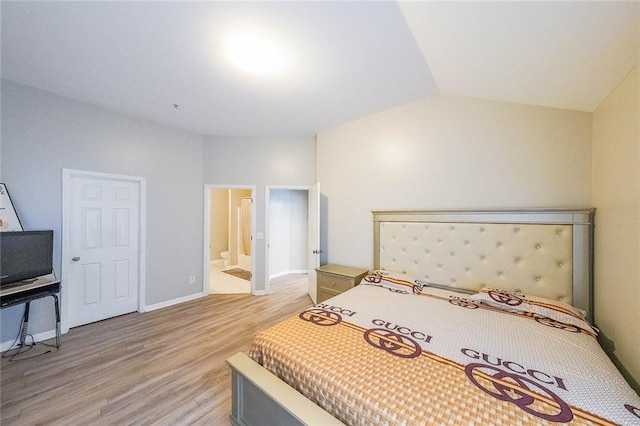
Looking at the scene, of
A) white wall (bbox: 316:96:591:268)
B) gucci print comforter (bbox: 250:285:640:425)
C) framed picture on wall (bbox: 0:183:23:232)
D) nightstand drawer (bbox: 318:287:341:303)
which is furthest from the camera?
nightstand drawer (bbox: 318:287:341:303)

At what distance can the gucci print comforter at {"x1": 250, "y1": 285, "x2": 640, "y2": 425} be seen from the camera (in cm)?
96

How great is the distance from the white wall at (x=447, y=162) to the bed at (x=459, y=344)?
0.24 metres

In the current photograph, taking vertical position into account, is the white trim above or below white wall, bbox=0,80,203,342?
below

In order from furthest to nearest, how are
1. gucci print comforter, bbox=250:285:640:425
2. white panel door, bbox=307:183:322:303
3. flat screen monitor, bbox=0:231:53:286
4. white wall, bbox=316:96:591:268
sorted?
white panel door, bbox=307:183:322:303 → flat screen monitor, bbox=0:231:53:286 → white wall, bbox=316:96:591:268 → gucci print comforter, bbox=250:285:640:425

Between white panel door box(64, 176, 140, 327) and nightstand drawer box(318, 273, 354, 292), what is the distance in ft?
8.75

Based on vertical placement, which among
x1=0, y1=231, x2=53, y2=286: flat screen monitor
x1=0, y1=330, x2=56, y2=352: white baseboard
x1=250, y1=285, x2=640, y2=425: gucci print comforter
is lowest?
x1=0, y1=330, x2=56, y2=352: white baseboard

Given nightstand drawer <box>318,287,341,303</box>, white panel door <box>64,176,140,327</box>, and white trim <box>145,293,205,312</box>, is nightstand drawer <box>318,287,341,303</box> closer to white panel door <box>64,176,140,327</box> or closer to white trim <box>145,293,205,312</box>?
white trim <box>145,293,205,312</box>

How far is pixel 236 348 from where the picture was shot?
2.47 meters

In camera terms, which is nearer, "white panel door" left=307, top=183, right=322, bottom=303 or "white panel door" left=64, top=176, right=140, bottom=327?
"white panel door" left=64, top=176, right=140, bottom=327

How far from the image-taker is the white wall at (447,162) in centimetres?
203

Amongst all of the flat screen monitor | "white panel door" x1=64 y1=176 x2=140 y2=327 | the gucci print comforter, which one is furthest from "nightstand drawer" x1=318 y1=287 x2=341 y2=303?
the flat screen monitor

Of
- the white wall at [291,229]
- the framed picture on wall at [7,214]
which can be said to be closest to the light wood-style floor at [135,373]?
the framed picture on wall at [7,214]

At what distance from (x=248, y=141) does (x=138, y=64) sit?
82.1 inches

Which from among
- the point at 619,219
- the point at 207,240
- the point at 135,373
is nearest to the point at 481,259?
the point at 619,219
